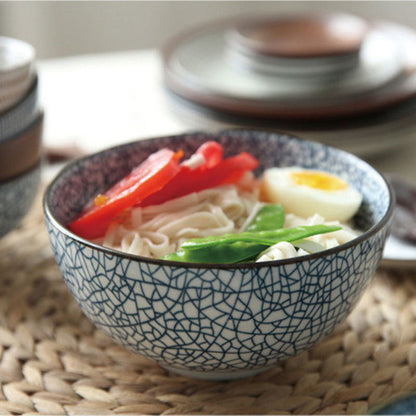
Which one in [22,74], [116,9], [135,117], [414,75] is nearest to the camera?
[22,74]

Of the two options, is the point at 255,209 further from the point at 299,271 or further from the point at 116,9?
the point at 116,9

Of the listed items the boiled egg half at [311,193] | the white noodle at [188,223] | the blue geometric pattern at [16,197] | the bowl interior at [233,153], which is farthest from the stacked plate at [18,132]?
the boiled egg half at [311,193]

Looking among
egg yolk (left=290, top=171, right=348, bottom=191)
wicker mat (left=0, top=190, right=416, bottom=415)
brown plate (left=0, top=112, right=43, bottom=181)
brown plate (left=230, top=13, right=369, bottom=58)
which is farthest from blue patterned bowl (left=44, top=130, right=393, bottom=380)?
brown plate (left=230, top=13, right=369, bottom=58)

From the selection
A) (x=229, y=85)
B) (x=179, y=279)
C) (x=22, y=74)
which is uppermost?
(x=22, y=74)

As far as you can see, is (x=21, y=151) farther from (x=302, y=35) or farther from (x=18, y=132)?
(x=302, y=35)

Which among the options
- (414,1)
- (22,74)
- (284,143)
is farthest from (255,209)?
(414,1)

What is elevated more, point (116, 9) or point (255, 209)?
point (255, 209)

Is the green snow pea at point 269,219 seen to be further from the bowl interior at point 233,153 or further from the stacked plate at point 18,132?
the stacked plate at point 18,132

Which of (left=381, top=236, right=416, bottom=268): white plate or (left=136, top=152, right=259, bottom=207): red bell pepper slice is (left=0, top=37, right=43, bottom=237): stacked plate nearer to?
(left=136, top=152, right=259, bottom=207): red bell pepper slice

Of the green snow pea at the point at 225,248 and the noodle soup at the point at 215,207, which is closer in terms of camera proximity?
the green snow pea at the point at 225,248
